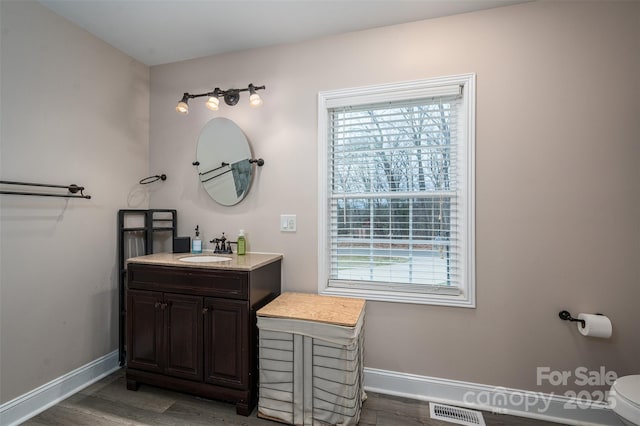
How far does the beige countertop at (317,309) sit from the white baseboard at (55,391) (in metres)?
1.49

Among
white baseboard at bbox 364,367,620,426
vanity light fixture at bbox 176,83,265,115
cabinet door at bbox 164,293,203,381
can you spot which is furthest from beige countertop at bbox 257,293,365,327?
vanity light fixture at bbox 176,83,265,115

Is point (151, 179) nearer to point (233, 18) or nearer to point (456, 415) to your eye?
point (233, 18)

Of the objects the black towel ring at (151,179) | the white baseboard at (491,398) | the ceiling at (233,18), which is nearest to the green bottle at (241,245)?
the black towel ring at (151,179)

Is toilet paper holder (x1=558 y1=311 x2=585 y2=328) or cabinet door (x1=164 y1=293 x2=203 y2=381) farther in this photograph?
cabinet door (x1=164 y1=293 x2=203 y2=381)

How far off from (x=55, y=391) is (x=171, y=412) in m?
0.83

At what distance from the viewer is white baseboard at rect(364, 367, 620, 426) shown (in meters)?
1.67

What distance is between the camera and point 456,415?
68.1 inches

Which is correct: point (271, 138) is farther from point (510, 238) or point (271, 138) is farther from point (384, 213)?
point (510, 238)

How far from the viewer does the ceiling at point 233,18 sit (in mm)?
1798

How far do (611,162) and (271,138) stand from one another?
7.23ft

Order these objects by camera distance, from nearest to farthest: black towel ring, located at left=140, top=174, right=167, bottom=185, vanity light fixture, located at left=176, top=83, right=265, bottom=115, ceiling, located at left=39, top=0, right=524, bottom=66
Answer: ceiling, located at left=39, top=0, right=524, bottom=66 < vanity light fixture, located at left=176, top=83, right=265, bottom=115 < black towel ring, located at left=140, top=174, right=167, bottom=185

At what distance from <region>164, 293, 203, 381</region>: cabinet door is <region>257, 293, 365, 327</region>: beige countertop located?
1.54 ft

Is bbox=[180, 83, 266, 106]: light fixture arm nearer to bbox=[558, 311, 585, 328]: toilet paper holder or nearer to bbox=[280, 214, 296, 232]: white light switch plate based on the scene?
bbox=[280, 214, 296, 232]: white light switch plate

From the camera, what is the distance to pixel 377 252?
81.4 inches
